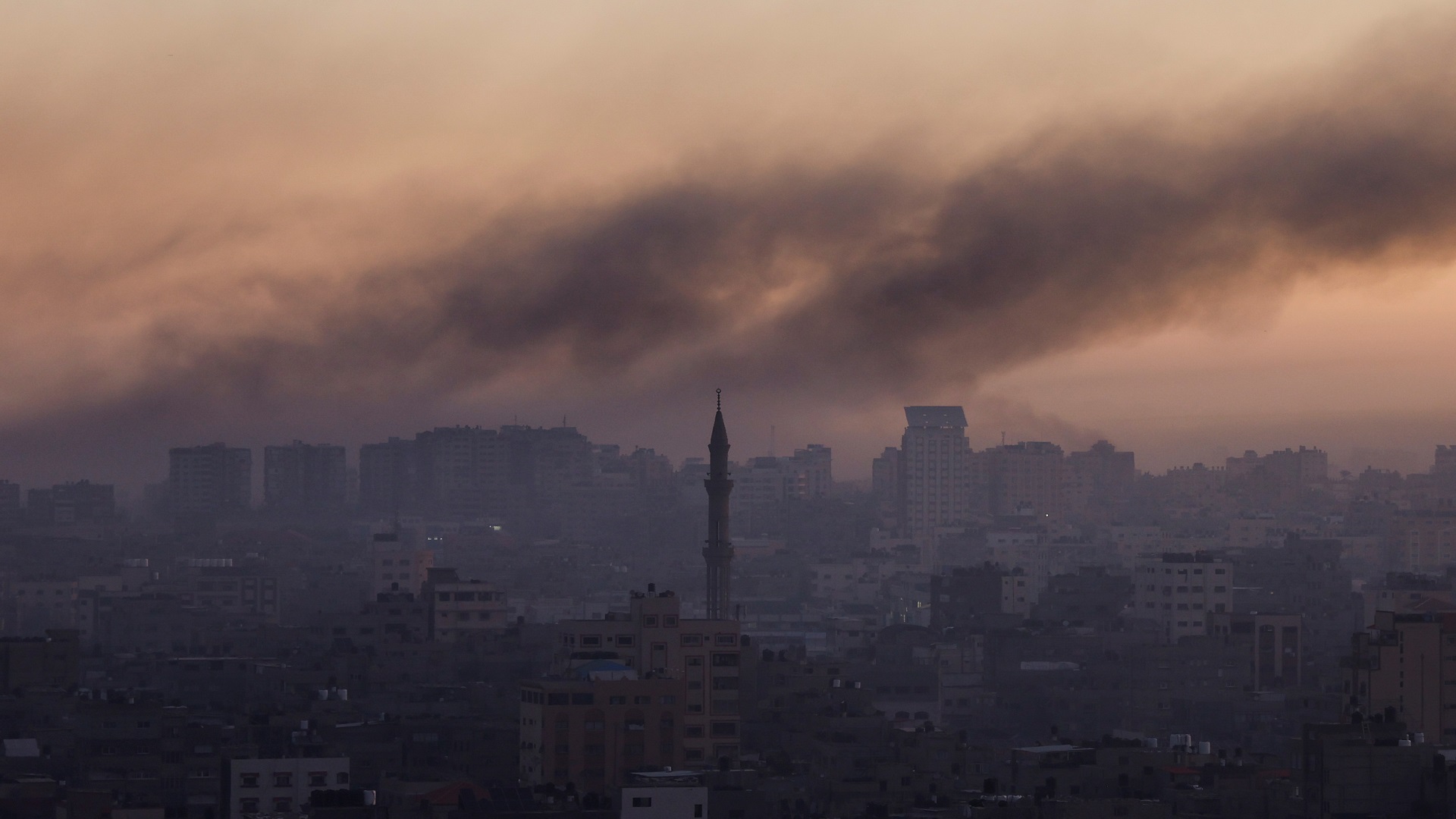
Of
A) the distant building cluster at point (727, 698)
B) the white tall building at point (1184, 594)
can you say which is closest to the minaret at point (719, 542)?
the distant building cluster at point (727, 698)

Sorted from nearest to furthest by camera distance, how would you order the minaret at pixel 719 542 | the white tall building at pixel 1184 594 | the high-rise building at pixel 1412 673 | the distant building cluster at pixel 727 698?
the distant building cluster at pixel 727 698 → the high-rise building at pixel 1412 673 → the minaret at pixel 719 542 → the white tall building at pixel 1184 594

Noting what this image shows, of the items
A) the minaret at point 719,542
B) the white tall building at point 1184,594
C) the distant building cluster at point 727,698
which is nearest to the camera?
the distant building cluster at point 727,698

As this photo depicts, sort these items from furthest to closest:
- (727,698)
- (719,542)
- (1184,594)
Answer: (1184,594)
(719,542)
(727,698)

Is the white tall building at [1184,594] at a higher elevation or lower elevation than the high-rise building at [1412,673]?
higher

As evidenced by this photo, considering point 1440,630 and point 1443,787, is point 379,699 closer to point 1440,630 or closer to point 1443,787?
point 1440,630

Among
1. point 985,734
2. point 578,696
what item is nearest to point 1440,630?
point 985,734

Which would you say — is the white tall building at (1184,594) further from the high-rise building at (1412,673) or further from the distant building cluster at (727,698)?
the high-rise building at (1412,673)

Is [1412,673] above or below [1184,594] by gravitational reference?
below

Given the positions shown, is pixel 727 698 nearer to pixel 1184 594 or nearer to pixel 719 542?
pixel 719 542

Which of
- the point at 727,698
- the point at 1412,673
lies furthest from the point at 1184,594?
the point at 727,698

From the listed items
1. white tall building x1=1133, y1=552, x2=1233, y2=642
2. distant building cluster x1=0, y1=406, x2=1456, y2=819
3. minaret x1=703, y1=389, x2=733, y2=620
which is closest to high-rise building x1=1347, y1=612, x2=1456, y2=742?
distant building cluster x1=0, y1=406, x2=1456, y2=819

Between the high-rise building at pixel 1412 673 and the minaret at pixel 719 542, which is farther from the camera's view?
the minaret at pixel 719 542

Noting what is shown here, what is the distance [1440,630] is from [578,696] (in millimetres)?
28112

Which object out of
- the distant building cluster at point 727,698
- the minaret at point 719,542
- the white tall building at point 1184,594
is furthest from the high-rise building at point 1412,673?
the white tall building at point 1184,594
